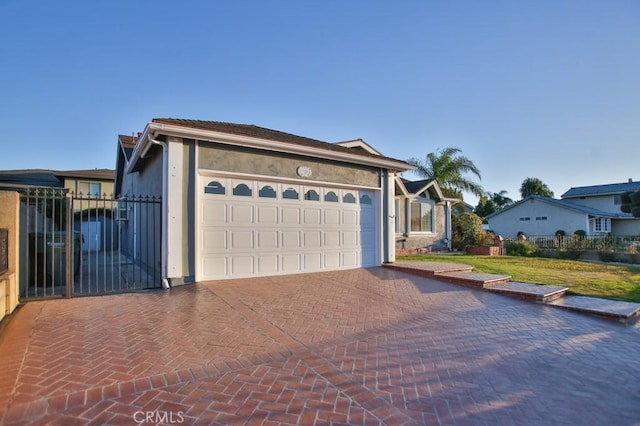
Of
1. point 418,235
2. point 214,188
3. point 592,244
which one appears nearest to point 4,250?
point 214,188

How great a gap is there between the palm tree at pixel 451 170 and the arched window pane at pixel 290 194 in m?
16.3

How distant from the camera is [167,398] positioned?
8.95ft

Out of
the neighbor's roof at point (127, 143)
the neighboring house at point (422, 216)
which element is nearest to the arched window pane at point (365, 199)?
the neighboring house at point (422, 216)

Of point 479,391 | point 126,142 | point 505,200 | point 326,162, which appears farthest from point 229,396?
point 505,200

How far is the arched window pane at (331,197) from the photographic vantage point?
10.1m

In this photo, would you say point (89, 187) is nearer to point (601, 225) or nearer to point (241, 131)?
point (241, 131)

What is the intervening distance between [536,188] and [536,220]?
1927cm

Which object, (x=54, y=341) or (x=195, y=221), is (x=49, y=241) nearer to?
(x=195, y=221)

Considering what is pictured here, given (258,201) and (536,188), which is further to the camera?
(536,188)

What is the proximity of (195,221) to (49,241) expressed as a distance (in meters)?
4.10

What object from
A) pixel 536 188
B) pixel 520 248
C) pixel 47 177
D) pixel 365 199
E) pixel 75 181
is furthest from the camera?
pixel 536 188

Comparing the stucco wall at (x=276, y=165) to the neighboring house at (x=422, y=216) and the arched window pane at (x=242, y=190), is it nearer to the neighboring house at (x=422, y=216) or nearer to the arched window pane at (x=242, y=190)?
the arched window pane at (x=242, y=190)

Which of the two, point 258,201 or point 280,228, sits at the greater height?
point 258,201

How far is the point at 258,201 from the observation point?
8617 millimetres
